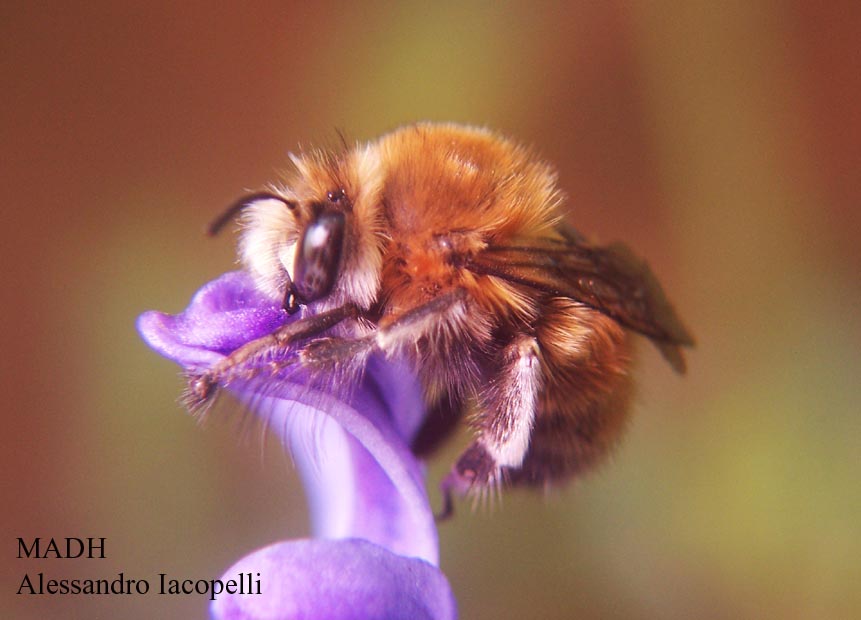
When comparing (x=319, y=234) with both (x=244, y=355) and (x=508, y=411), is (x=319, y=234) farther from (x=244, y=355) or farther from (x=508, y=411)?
(x=508, y=411)

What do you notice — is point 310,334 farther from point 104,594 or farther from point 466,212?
point 104,594

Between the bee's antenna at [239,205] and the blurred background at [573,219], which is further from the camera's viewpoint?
the blurred background at [573,219]

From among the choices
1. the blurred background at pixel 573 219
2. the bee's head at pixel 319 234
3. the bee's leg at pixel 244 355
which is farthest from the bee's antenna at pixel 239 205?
the blurred background at pixel 573 219

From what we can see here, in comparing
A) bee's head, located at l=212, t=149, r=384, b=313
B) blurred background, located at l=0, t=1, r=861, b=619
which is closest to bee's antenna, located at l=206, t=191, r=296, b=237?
bee's head, located at l=212, t=149, r=384, b=313

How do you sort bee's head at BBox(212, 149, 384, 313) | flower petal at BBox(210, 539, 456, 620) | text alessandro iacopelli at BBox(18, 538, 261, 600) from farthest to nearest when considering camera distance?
text alessandro iacopelli at BBox(18, 538, 261, 600), bee's head at BBox(212, 149, 384, 313), flower petal at BBox(210, 539, 456, 620)

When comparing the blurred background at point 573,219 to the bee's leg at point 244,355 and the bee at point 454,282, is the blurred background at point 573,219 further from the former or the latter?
the bee's leg at point 244,355

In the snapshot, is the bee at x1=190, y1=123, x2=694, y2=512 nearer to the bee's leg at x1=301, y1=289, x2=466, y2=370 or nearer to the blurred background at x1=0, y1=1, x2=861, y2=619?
the bee's leg at x1=301, y1=289, x2=466, y2=370

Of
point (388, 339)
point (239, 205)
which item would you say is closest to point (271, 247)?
point (239, 205)

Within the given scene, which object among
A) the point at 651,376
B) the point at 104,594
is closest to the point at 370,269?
the point at 104,594
